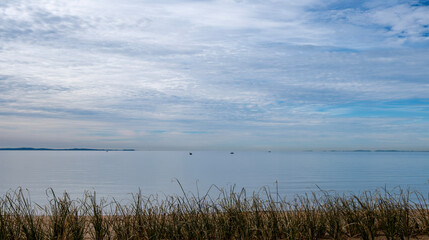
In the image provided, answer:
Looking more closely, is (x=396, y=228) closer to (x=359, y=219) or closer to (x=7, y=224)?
(x=359, y=219)

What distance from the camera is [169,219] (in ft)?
22.7

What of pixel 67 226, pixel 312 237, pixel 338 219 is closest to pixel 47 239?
pixel 67 226

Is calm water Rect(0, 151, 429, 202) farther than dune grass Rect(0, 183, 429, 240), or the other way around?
calm water Rect(0, 151, 429, 202)

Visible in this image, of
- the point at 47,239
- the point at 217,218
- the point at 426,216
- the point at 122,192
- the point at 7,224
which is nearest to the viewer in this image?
the point at 47,239

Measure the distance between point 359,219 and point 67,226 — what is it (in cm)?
524

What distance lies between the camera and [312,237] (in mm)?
6648

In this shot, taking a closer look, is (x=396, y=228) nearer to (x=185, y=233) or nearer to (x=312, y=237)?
(x=312, y=237)

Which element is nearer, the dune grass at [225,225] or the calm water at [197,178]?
the dune grass at [225,225]

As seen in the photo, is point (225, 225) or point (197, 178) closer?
point (225, 225)

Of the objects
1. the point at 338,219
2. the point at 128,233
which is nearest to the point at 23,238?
the point at 128,233

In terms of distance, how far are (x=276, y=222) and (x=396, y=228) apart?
212cm

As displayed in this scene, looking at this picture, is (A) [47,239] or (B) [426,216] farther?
(B) [426,216]

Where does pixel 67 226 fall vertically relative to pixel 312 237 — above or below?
above

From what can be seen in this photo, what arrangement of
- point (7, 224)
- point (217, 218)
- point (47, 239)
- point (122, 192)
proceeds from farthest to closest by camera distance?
point (122, 192)
point (217, 218)
point (7, 224)
point (47, 239)
